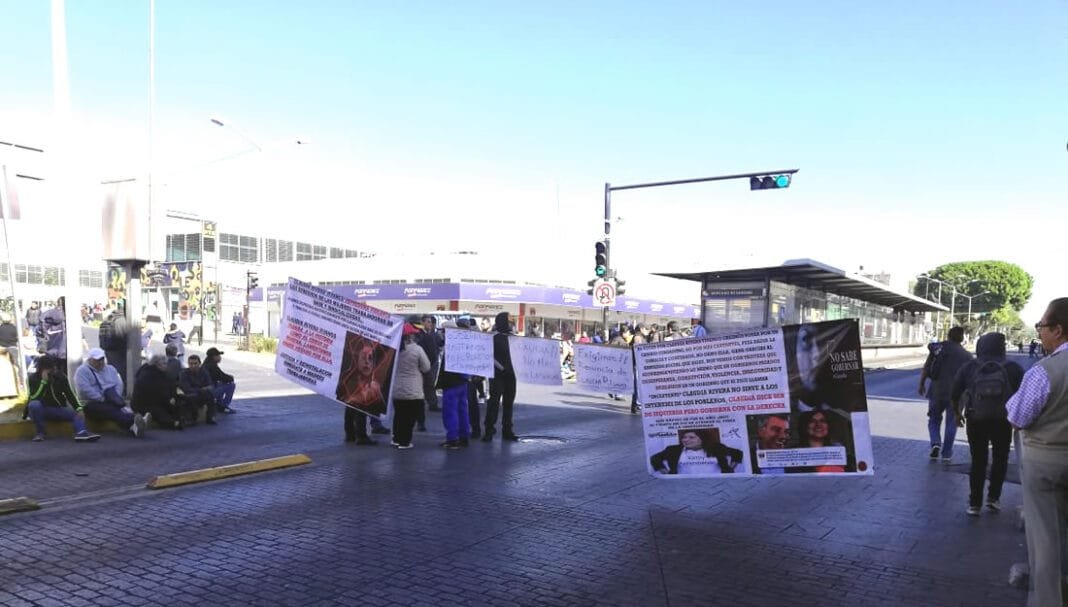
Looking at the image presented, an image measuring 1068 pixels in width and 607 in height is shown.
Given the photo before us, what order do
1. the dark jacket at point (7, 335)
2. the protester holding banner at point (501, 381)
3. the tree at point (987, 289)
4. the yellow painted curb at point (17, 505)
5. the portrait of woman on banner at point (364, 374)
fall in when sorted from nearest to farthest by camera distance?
the yellow painted curb at point (17, 505) → the portrait of woman on banner at point (364, 374) → the protester holding banner at point (501, 381) → the dark jacket at point (7, 335) → the tree at point (987, 289)

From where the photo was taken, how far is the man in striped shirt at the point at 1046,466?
158 inches

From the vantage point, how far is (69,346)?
1149cm

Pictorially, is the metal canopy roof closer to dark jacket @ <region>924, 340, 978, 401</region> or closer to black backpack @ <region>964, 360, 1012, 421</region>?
dark jacket @ <region>924, 340, 978, 401</region>

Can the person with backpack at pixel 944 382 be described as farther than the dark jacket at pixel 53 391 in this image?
No

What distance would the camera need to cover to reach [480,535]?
5895 mm

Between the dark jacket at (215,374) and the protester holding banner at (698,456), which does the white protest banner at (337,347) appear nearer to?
the protester holding banner at (698,456)

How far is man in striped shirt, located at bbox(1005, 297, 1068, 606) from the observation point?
4.02 meters

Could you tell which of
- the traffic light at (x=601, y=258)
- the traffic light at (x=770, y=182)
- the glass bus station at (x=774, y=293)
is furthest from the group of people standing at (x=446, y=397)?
the glass bus station at (x=774, y=293)

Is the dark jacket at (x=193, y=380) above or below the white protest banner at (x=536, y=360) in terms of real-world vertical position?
below

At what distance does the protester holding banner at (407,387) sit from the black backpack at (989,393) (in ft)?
20.9

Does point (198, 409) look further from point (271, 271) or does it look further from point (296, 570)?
point (271, 271)

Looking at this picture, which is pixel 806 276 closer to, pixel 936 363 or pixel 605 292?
pixel 605 292

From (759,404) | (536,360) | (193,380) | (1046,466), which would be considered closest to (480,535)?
(759,404)

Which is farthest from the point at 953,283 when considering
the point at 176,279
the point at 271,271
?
the point at 176,279
